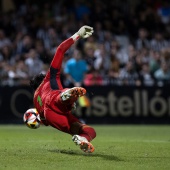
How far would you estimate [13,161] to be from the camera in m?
9.53

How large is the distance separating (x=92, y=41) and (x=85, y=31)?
11.1 m

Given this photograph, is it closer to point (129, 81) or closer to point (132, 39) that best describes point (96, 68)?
point (129, 81)

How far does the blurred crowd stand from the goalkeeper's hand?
A: 756 centimetres

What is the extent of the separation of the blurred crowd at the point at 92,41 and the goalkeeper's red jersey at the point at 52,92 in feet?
25.4

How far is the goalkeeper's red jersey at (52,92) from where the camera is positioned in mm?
10242

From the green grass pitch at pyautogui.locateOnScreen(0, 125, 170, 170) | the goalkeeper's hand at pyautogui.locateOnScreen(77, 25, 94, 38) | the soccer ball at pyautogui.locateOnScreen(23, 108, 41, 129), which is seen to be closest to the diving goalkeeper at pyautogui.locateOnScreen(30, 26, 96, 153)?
the goalkeeper's hand at pyautogui.locateOnScreen(77, 25, 94, 38)

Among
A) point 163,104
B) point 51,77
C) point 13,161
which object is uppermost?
point 51,77

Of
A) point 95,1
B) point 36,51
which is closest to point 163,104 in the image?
point 36,51

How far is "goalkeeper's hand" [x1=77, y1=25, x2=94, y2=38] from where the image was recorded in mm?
10852

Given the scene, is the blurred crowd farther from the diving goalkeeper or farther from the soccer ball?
the diving goalkeeper

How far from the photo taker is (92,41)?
2197cm

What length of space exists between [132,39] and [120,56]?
185cm

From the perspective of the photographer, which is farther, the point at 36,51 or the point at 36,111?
the point at 36,51

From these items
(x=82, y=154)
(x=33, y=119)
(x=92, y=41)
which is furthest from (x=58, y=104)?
(x=92, y=41)
